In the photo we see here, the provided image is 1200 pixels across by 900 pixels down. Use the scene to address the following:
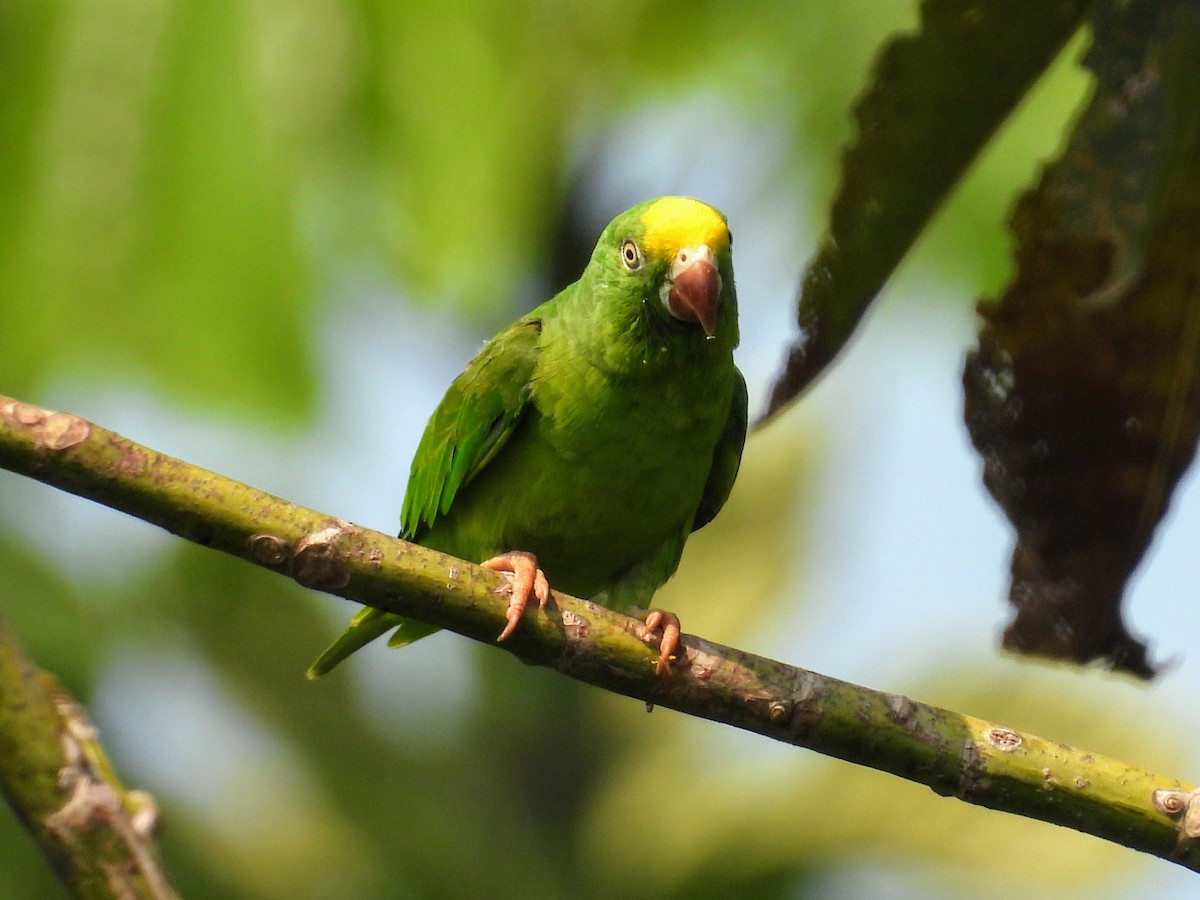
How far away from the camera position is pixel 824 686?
257cm

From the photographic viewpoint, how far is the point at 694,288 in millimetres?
3256

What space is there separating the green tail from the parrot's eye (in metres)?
1.17

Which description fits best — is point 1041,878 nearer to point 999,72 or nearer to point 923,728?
point 923,728

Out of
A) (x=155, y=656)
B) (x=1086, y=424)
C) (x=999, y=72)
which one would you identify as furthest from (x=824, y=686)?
(x=155, y=656)

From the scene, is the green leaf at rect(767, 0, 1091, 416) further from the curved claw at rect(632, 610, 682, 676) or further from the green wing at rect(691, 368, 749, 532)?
the green wing at rect(691, 368, 749, 532)

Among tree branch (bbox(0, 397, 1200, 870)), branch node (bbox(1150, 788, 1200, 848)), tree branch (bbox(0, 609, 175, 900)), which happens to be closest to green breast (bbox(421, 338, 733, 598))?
tree branch (bbox(0, 397, 1200, 870))

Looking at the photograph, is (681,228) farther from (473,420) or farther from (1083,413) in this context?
(1083,413)

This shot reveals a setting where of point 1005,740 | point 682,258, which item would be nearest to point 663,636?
point 1005,740

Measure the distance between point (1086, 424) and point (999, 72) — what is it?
70cm

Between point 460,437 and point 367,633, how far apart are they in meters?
0.67

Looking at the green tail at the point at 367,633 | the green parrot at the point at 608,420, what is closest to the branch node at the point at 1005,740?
the green parrot at the point at 608,420

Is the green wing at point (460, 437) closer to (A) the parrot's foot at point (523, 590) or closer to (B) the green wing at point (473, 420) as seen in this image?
(B) the green wing at point (473, 420)

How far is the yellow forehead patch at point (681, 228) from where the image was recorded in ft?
10.9

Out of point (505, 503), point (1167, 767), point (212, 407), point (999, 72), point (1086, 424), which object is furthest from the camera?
point (1167, 767)
